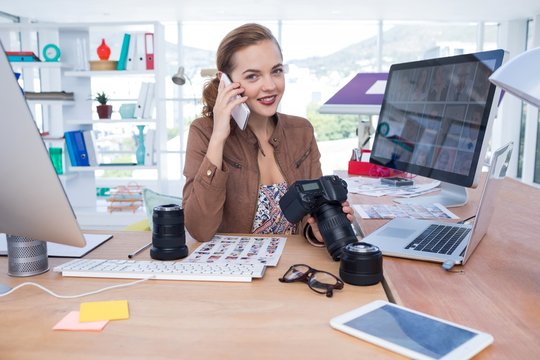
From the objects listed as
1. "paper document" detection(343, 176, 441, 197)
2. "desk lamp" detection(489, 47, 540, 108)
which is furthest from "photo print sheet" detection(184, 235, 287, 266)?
"paper document" detection(343, 176, 441, 197)

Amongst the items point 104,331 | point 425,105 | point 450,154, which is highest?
point 425,105

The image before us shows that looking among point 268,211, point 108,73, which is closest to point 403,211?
point 268,211

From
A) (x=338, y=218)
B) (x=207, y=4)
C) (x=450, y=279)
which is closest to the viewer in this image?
(x=450, y=279)

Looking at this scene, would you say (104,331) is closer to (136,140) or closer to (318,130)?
(136,140)

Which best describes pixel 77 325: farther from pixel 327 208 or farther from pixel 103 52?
pixel 103 52

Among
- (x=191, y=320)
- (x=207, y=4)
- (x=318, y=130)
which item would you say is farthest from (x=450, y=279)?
(x=318, y=130)

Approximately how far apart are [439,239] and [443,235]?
42 mm

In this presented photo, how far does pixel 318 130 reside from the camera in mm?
8281

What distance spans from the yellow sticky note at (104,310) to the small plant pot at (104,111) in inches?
160

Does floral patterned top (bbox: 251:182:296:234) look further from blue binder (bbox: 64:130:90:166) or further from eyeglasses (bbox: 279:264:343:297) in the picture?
blue binder (bbox: 64:130:90:166)

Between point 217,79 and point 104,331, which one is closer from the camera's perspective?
point 104,331

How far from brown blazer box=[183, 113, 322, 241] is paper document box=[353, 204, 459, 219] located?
29 centimetres

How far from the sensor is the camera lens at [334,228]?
116 centimetres

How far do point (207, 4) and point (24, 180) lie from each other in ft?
20.9
